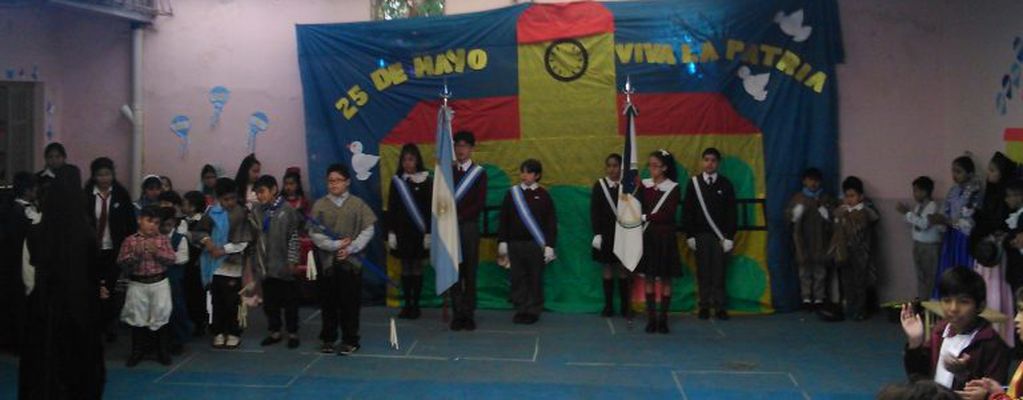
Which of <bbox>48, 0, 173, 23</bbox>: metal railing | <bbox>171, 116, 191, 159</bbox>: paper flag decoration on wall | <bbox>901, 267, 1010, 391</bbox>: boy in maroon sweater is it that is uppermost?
<bbox>48, 0, 173, 23</bbox>: metal railing

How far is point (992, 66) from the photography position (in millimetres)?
8875

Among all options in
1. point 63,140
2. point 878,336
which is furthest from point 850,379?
point 63,140

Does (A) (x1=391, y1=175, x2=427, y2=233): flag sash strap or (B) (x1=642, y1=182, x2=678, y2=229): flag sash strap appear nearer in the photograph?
(B) (x1=642, y1=182, x2=678, y2=229): flag sash strap

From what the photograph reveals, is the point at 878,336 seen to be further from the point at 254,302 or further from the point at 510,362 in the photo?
the point at 254,302

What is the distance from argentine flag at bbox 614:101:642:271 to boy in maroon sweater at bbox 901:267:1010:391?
4.47m

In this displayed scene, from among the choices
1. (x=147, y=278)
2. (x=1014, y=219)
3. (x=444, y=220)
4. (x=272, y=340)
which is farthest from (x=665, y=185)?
(x=147, y=278)

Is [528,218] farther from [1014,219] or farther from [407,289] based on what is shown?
[1014,219]

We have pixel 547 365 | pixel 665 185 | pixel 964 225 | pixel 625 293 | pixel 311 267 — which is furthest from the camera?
pixel 625 293

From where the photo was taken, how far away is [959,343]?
168 inches

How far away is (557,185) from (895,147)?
3.28m

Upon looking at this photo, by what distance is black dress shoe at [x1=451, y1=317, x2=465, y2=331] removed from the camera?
8797 millimetres

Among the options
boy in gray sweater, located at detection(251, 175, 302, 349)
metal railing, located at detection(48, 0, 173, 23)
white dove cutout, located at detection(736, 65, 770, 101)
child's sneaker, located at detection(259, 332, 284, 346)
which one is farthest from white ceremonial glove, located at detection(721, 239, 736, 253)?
metal railing, located at detection(48, 0, 173, 23)

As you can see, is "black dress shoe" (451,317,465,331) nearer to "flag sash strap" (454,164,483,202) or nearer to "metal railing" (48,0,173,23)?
"flag sash strap" (454,164,483,202)

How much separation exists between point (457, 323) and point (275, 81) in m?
3.36
